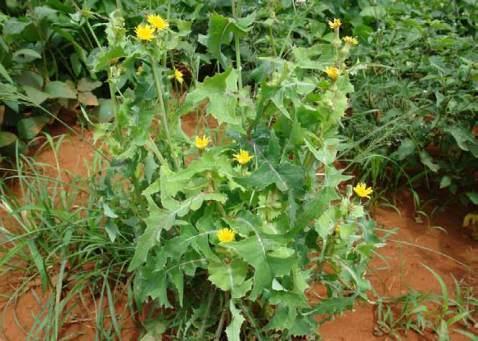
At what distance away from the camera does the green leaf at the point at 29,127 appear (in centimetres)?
266

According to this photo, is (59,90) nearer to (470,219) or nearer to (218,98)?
(218,98)

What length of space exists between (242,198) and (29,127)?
5.40 feet

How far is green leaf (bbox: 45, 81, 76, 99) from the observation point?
9.01ft

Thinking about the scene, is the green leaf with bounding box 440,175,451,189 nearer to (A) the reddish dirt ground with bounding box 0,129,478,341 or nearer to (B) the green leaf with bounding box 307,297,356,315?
(A) the reddish dirt ground with bounding box 0,129,478,341

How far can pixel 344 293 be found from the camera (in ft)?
6.14

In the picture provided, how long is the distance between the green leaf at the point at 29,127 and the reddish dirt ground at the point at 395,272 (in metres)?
0.28

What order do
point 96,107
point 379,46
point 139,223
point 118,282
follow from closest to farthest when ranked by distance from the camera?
1. point 139,223
2. point 118,282
3. point 379,46
4. point 96,107

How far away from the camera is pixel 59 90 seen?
2.76 m

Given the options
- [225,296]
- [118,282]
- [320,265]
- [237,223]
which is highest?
[237,223]

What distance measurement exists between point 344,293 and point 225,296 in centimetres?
47

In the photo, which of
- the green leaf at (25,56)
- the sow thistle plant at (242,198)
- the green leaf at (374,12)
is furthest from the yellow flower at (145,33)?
the green leaf at (374,12)

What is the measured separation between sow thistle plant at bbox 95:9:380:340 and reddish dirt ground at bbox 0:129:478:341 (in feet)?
0.86

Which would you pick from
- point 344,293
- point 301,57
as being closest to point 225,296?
point 344,293

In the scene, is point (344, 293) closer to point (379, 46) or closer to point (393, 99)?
point (393, 99)
